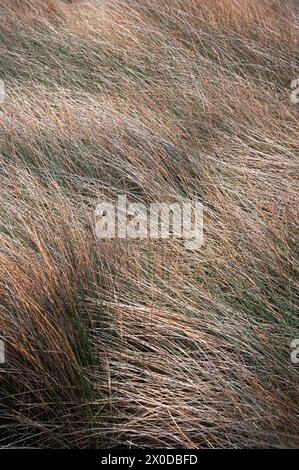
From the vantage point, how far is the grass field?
1.76m

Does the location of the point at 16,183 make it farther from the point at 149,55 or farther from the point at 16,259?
the point at 149,55

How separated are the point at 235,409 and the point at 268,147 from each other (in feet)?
5.12

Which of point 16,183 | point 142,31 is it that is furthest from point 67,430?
point 142,31

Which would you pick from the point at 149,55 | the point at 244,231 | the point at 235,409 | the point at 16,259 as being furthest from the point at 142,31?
Answer: the point at 235,409

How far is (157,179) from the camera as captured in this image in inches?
109

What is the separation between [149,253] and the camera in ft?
7.54

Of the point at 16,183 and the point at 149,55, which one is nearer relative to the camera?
the point at 16,183

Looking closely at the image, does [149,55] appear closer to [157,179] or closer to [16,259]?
[157,179]

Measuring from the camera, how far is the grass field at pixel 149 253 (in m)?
1.76

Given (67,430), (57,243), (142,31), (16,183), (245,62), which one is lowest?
(67,430)

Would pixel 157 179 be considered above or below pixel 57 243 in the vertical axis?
above

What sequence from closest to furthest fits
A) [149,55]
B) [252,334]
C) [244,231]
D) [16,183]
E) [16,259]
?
[252,334] → [16,259] → [244,231] → [16,183] → [149,55]

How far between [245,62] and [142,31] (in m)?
0.66

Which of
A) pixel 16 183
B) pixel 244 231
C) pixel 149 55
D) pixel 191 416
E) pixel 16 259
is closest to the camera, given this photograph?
pixel 191 416
